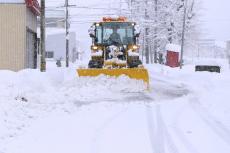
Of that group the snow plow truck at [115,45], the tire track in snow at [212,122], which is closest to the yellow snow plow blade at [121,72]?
the snow plow truck at [115,45]

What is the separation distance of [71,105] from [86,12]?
79.3 meters

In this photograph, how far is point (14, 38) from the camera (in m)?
29.8

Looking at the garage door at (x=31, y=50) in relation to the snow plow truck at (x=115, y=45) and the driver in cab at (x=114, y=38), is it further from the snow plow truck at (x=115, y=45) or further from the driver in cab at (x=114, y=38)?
the driver in cab at (x=114, y=38)

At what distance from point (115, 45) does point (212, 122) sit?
12.1m

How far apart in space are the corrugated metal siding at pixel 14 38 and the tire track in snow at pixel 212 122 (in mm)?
15540

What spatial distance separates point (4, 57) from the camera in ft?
97.6

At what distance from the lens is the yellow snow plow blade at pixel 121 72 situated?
67.5 ft

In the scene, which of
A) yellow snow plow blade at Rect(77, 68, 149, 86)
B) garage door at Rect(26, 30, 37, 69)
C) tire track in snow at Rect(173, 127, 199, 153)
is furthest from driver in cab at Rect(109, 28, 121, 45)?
tire track in snow at Rect(173, 127, 199, 153)

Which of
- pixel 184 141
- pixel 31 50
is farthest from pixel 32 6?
pixel 184 141

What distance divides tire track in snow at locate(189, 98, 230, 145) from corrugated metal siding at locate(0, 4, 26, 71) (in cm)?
1554

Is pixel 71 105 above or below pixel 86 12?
below

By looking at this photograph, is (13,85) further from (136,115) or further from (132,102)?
(136,115)

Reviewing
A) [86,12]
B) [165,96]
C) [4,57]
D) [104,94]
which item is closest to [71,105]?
[104,94]

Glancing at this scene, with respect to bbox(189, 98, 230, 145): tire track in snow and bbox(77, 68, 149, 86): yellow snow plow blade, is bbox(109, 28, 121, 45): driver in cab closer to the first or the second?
bbox(77, 68, 149, 86): yellow snow plow blade
